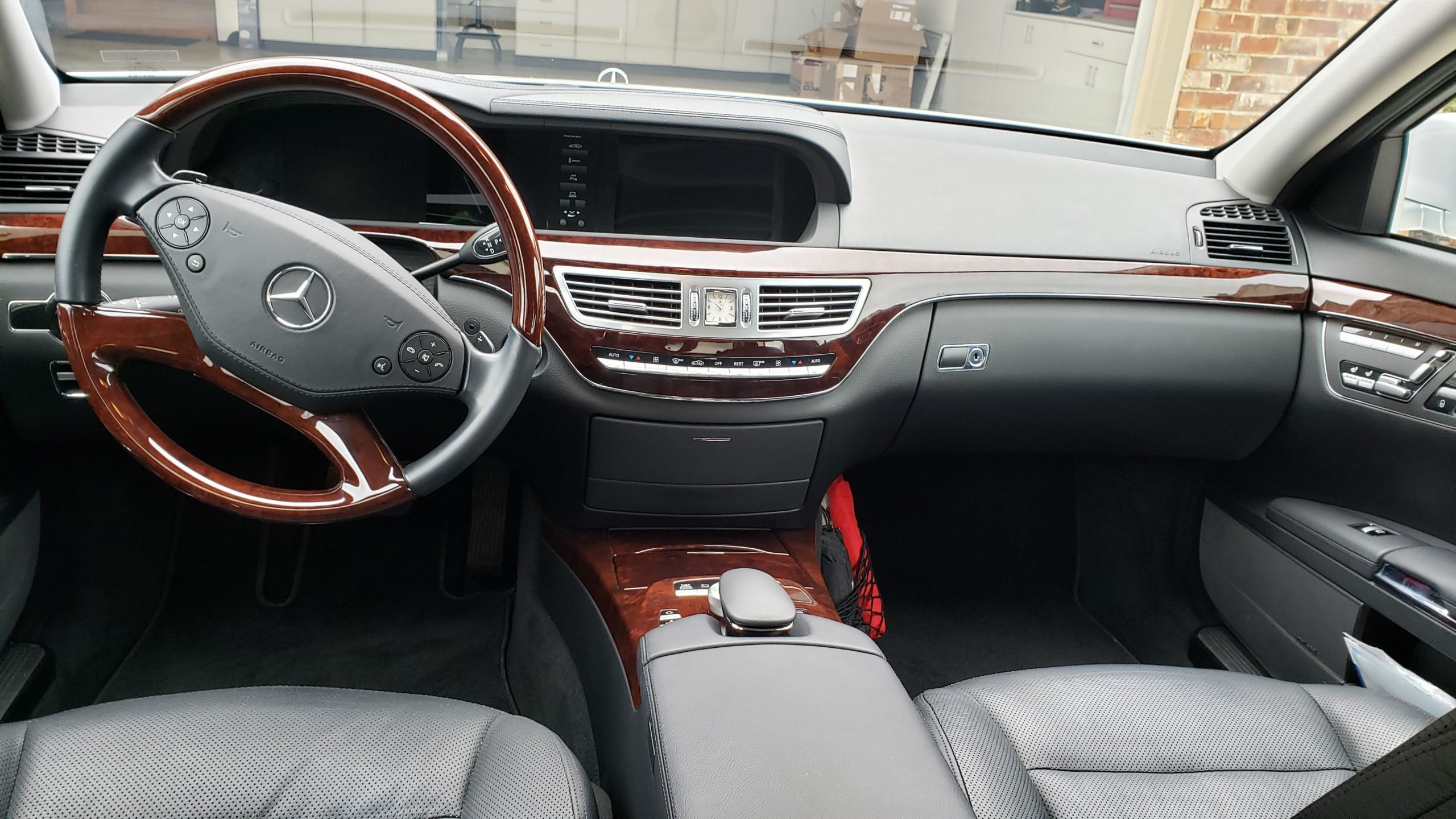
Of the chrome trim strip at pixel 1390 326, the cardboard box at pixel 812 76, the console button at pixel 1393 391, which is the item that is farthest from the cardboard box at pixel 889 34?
the console button at pixel 1393 391

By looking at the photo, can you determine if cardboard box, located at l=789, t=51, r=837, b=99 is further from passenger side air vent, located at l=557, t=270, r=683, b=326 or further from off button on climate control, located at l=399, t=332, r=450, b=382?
off button on climate control, located at l=399, t=332, r=450, b=382

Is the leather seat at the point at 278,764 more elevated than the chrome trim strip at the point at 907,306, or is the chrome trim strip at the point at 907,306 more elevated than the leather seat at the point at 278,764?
the chrome trim strip at the point at 907,306

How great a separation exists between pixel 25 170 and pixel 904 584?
196 cm

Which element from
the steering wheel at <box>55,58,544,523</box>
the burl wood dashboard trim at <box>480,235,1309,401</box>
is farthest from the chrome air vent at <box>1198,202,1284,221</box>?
the steering wheel at <box>55,58,544,523</box>

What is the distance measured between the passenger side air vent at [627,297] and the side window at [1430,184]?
1.35 meters

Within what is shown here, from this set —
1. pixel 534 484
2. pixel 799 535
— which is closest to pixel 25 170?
pixel 534 484

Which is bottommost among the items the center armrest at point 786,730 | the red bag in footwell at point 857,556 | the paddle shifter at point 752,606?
the red bag in footwell at point 857,556

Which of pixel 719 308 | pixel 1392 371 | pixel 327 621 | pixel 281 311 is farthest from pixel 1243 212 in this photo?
pixel 327 621

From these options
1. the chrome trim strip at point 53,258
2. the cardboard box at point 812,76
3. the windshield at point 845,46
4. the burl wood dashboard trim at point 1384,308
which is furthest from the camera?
the cardboard box at point 812,76

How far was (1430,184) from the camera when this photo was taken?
1786mm

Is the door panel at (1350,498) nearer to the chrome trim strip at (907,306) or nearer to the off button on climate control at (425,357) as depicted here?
the chrome trim strip at (907,306)

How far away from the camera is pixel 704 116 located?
62.6 inches

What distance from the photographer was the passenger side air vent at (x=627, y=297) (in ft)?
5.08

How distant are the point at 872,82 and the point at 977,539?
1.15 m
